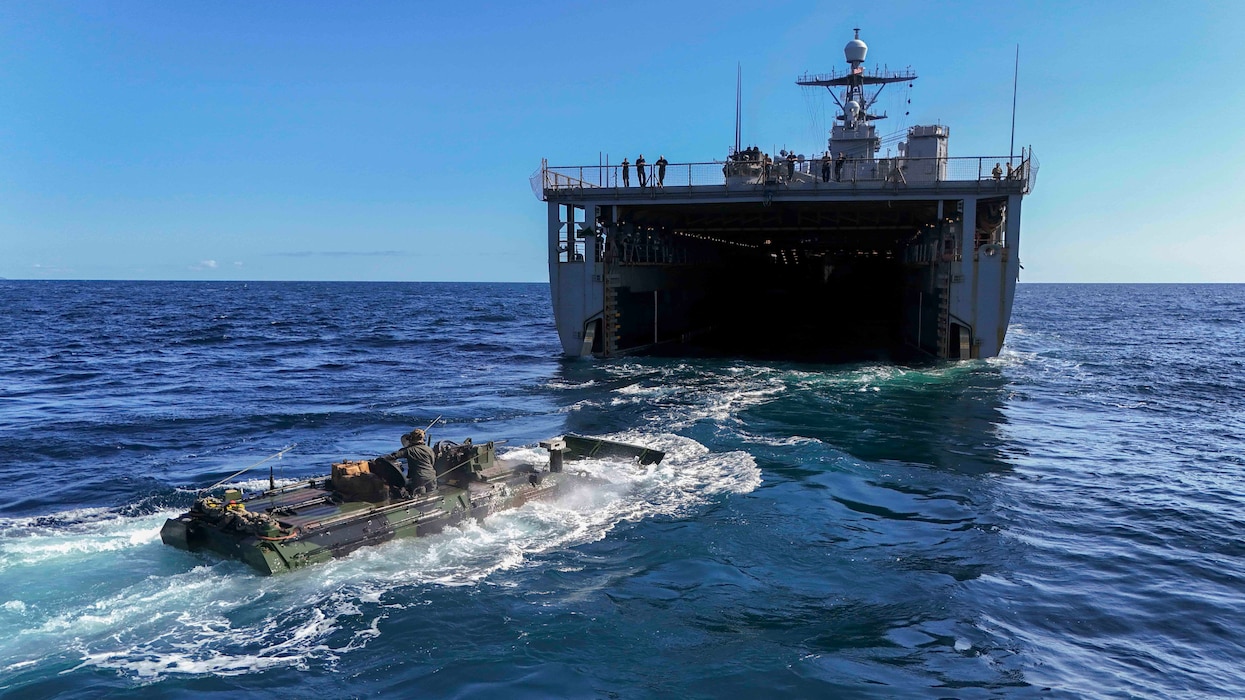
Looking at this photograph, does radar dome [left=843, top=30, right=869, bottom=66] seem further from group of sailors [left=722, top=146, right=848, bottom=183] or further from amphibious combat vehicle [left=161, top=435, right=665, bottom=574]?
amphibious combat vehicle [left=161, top=435, right=665, bottom=574]

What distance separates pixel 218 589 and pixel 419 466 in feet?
12.6

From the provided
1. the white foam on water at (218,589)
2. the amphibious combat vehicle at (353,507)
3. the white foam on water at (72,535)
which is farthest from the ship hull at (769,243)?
the white foam on water at (72,535)

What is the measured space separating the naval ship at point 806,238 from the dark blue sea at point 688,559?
269 inches

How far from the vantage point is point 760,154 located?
36.3 m

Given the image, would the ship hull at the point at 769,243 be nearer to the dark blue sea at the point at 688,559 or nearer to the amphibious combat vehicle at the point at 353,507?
the dark blue sea at the point at 688,559

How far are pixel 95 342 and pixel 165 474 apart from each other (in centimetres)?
3668

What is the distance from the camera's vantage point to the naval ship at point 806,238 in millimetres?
33062

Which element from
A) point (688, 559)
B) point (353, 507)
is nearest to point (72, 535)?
point (353, 507)

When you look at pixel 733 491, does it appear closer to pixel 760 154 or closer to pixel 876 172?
pixel 760 154

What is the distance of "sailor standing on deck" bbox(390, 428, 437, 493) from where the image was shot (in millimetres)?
14422

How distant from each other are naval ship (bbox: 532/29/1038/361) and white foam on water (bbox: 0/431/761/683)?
20661 mm

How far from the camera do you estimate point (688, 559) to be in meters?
13.0

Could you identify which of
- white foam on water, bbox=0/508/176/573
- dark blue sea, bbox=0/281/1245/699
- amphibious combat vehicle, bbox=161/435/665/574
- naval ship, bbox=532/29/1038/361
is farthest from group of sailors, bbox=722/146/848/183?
white foam on water, bbox=0/508/176/573

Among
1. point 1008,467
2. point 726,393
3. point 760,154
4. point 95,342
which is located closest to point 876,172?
point 760,154
